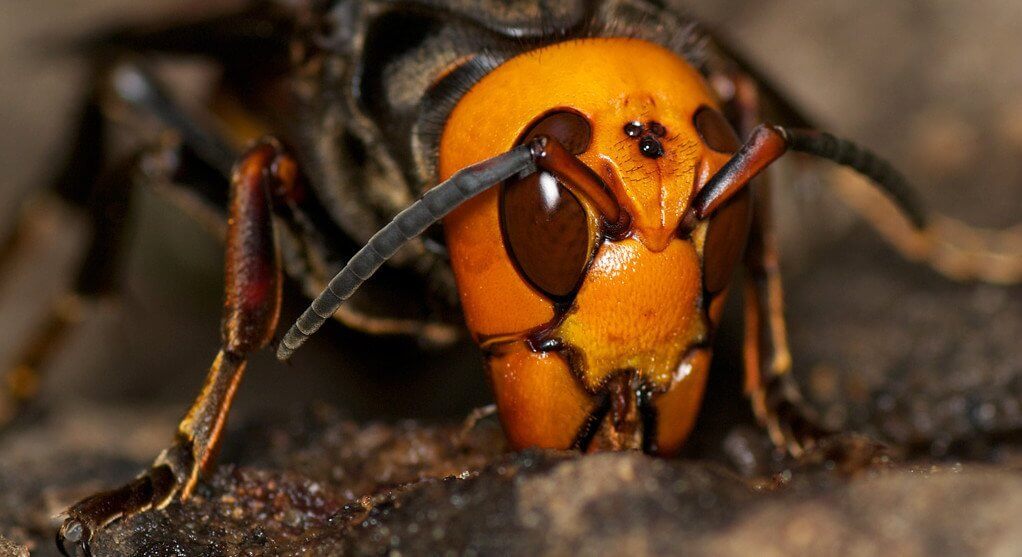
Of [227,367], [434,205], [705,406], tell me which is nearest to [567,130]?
[434,205]

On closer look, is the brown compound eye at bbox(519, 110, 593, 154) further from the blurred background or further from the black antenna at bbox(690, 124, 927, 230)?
the blurred background

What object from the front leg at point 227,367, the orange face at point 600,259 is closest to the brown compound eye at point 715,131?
the orange face at point 600,259

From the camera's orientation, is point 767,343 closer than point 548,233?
No

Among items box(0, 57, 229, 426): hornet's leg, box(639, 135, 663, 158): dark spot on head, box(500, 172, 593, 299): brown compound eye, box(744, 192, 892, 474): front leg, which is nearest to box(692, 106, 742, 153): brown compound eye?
box(639, 135, 663, 158): dark spot on head

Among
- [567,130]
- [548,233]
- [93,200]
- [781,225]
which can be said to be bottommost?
[781,225]

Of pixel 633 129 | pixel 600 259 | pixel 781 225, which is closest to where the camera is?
pixel 600 259

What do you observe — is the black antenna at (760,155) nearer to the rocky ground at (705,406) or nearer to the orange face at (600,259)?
the orange face at (600,259)

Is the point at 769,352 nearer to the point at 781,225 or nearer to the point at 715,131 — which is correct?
the point at 715,131
